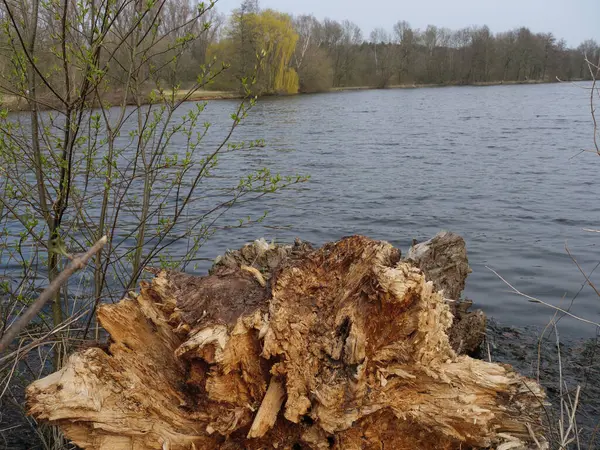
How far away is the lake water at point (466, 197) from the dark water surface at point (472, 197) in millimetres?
28

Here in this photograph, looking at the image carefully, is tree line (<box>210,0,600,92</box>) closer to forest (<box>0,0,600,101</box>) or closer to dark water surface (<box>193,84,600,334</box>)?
forest (<box>0,0,600,101</box>)

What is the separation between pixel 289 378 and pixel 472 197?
9.61 metres

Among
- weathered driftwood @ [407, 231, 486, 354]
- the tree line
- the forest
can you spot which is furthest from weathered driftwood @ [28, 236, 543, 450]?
the tree line

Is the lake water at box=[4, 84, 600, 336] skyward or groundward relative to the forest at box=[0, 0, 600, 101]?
groundward

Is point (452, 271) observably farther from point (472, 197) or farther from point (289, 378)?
point (472, 197)

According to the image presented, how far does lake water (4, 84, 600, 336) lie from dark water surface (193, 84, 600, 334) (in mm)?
28

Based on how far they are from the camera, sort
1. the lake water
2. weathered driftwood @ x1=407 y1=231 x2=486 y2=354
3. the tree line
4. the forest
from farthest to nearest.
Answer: the tree line → the forest → the lake water → weathered driftwood @ x1=407 y1=231 x2=486 y2=354

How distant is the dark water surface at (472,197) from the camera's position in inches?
293

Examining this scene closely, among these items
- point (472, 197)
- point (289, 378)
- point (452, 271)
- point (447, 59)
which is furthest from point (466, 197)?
point (447, 59)

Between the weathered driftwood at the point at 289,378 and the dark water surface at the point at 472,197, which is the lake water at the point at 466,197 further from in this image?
the weathered driftwood at the point at 289,378

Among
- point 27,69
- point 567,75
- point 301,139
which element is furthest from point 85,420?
point 567,75

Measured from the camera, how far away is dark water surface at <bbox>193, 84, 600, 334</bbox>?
24.4 ft

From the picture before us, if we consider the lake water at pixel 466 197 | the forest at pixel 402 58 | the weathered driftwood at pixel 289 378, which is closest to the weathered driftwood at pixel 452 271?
the lake water at pixel 466 197

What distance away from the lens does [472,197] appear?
448 inches
